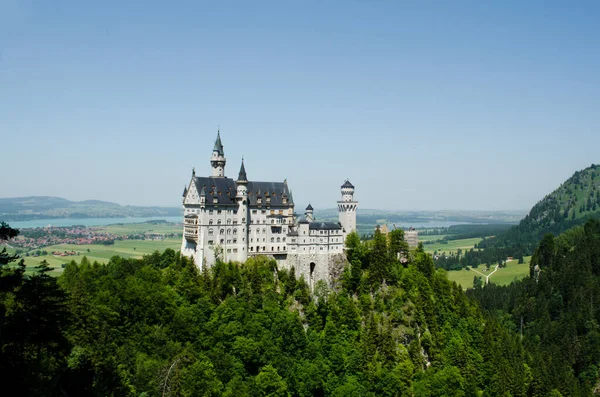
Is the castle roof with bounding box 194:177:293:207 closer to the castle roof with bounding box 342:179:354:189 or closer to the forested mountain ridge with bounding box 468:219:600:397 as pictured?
the castle roof with bounding box 342:179:354:189

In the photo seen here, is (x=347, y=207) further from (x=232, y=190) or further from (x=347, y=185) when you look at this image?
(x=232, y=190)

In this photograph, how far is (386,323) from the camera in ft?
285

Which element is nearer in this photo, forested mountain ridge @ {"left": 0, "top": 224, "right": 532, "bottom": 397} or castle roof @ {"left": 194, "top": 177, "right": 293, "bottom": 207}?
forested mountain ridge @ {"left": 0, "top": 224, "right": 532, "bottom": 397}

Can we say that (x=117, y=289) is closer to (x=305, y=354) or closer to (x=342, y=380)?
(x=305, y=354)

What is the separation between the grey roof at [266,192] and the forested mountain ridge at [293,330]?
1171 centimetres

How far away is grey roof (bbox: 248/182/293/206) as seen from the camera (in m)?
96.4

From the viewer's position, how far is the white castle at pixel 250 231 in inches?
3589

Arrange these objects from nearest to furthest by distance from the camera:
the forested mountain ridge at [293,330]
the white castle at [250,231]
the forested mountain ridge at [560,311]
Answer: the forested mountain ridge at [293,330], the white castle at [250,231], the forested mountain ridge at [560,311]

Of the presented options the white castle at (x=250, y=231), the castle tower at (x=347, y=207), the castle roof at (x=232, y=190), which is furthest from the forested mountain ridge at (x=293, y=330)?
the castle roof at (x=232, y=190)

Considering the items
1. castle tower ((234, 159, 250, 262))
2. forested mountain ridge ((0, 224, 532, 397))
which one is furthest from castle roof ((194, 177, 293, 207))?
forested mountain ridge ((0, 224, 532, 397))

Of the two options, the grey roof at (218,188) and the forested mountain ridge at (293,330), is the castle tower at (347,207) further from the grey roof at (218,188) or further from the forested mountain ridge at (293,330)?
the grey roof at (218,188)

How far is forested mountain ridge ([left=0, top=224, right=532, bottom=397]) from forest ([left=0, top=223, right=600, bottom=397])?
189 millimetres

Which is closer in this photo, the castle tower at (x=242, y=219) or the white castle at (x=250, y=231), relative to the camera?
the white castle at (x=250, y=231)

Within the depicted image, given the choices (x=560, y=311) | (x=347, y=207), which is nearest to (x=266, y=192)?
(x=347, y=207)
